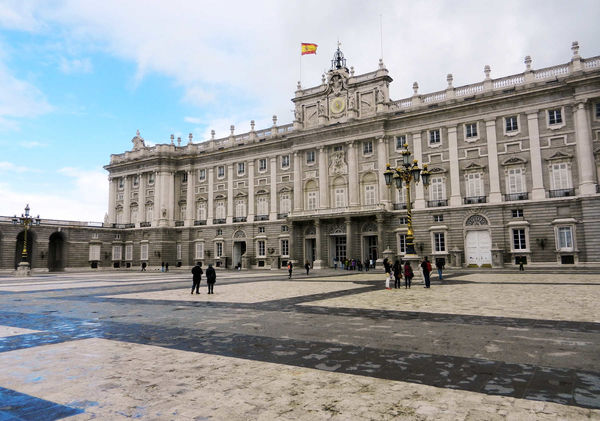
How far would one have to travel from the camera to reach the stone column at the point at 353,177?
4206 centimetres

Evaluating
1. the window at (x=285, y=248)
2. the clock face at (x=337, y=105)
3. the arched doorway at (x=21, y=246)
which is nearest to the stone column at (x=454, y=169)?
the clock face at (x=337, y=105)

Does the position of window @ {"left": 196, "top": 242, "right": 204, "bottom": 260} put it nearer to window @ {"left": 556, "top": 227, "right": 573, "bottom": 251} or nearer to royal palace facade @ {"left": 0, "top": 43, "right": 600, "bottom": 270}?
royal palace facade @ {"left": 0, "top": 43, "right": 600, "bottom": 270}

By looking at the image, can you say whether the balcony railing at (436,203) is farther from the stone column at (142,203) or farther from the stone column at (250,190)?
the stone column at (142,203)

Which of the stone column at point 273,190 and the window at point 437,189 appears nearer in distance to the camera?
the window at point 437,189

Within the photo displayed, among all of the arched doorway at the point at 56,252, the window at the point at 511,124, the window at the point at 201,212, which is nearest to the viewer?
the window at the point at 511,124

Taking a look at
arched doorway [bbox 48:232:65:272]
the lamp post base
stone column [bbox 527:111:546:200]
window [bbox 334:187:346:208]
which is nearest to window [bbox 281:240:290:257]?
window [bbox 334:187:346:208]

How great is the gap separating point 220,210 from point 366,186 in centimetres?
2124

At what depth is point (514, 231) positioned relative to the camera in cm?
3438

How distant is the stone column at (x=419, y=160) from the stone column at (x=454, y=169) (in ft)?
8.91

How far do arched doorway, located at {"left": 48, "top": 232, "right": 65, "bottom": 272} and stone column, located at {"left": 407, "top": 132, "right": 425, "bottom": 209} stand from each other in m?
46.0

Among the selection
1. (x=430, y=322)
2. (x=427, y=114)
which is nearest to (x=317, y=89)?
(x=427, y=114)

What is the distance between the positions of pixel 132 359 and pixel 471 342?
5.81 m

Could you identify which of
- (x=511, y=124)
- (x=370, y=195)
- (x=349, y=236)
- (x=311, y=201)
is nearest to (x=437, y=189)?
(x=370, y=195)

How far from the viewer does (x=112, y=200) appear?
60875 mm
